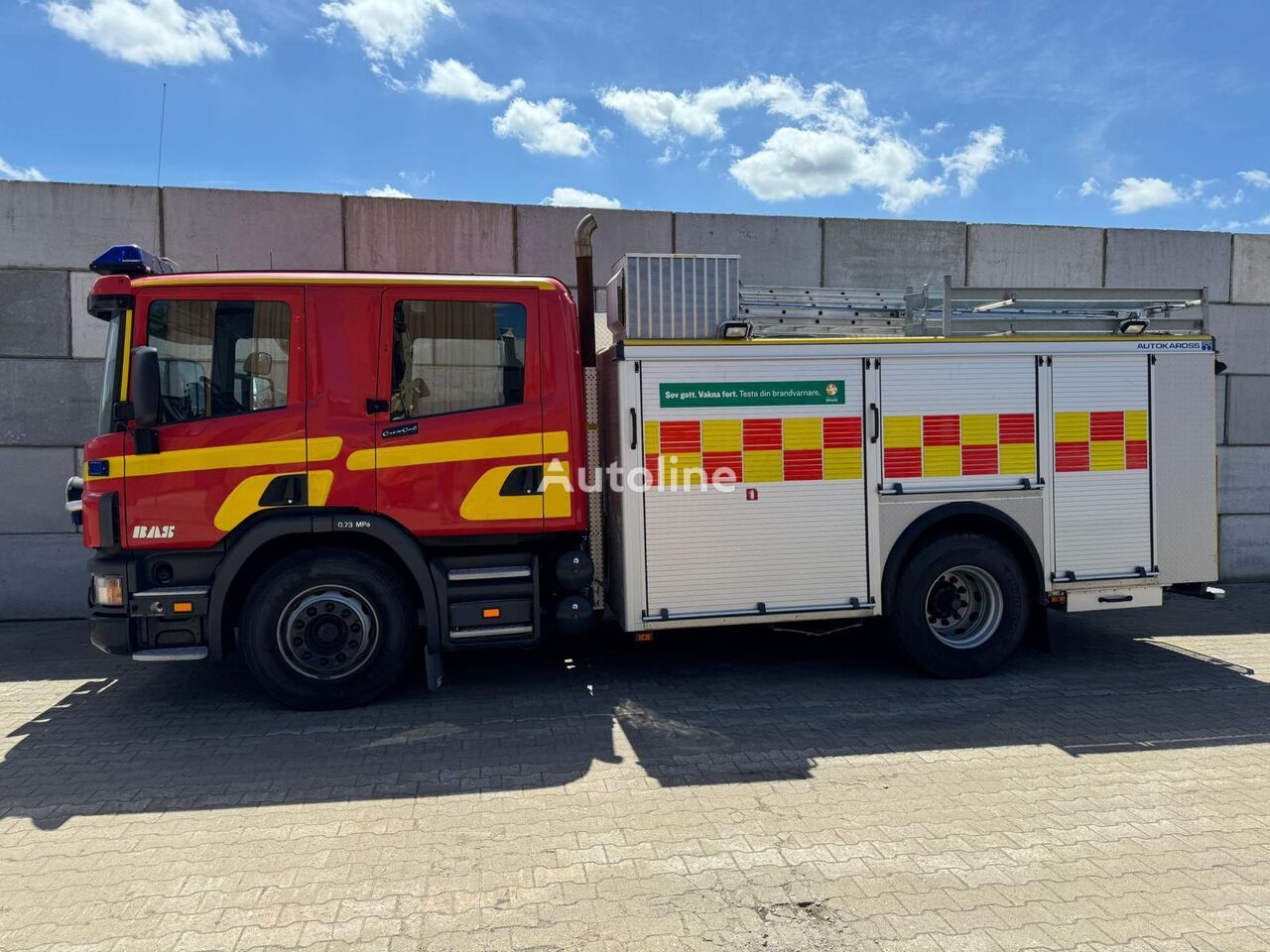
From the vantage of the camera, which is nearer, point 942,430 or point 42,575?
point 942,430

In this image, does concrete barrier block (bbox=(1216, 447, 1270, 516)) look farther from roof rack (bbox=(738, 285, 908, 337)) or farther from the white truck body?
roof rack (bbox=(738, 285, 908, 337))

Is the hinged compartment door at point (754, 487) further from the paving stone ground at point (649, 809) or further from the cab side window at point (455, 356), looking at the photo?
the cab side window at point (455, 356)

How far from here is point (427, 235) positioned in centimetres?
813

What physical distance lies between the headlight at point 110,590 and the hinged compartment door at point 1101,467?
6.00m

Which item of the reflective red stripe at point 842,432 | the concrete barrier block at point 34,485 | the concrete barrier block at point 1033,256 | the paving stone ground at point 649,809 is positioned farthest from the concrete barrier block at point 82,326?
the concrete barrier block at point 1033,256

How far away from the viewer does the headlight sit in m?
4.87

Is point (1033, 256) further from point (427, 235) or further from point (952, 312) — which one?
point (427, 235)

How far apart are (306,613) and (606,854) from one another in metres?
2.56

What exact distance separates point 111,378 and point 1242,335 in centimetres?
1084

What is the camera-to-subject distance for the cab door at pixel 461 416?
16.5 ft

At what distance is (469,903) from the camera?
120 inches

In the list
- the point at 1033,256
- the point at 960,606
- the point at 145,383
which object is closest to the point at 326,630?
the point at 145,383

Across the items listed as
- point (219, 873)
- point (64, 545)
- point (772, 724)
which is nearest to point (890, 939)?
point (772, 724)

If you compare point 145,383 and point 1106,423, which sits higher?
point 145,383
